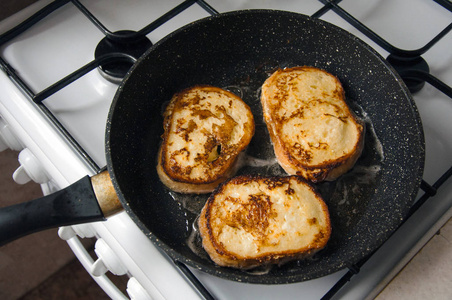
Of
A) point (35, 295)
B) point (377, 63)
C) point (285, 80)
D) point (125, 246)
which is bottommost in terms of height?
point (35, 295)

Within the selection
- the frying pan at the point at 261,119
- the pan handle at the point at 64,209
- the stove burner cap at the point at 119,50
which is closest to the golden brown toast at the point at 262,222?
the frying pan at the point at 261,119

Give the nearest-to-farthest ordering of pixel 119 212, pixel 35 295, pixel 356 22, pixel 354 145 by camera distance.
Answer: pixel 119 212
pixel 354 145
pixel 356 22
pixel 35 295

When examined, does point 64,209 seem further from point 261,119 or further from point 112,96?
point 261,119

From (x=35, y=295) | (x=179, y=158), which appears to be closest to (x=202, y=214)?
(x=179, y=158)

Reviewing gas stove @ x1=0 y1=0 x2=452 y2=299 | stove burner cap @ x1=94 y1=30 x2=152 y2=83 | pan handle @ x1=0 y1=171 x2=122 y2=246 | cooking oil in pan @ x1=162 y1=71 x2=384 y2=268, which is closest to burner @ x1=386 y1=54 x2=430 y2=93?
gas stove @ x1=0 y1=0 x2=452 y2=299

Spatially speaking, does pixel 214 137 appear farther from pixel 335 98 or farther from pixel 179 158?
pixel 335 98

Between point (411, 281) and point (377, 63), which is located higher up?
point (377, 63)

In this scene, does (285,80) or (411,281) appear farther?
(285,80)

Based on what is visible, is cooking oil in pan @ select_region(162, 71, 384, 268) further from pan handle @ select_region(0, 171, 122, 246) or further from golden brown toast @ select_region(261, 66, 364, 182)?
pan handle @ select_region(0, 171, 122, 246)
